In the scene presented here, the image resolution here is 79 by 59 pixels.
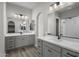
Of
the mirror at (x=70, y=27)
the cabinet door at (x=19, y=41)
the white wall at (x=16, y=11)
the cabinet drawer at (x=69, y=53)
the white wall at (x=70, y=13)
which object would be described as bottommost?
the cabinet door at (x=19, y=41)

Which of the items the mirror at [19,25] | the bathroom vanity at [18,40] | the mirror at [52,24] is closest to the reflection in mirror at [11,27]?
the mirror at [19,25]

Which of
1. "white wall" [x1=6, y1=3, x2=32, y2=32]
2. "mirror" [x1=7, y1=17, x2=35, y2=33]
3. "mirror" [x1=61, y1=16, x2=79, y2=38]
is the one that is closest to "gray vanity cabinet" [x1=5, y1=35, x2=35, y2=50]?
"mirror" [x1=7, y1=17, x2=35, y2=33]

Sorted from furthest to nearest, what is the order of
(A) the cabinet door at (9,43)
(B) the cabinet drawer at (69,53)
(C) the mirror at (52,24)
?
(A) the cabinet door at (9,43) → (C) the mirror at (52,24) → (B) the cabinet drawer at (69,53)

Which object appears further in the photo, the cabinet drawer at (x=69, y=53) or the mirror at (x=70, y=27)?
the mirror at (x=70, y=27)

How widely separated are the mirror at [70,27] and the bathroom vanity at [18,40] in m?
2.43

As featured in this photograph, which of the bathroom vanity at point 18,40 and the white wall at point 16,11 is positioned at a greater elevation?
the white wall at point 16,11

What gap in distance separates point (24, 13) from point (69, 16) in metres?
3.21

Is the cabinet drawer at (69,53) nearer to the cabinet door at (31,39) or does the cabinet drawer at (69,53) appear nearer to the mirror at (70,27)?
the mirror at (70,27)

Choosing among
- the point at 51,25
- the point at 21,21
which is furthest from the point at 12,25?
the point at 51,25

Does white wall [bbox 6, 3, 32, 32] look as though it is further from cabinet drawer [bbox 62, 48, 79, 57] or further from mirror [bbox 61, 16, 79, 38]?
cabinet drawer [bbox 62, 48, 79, 57]

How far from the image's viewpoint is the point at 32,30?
4484 millimetres

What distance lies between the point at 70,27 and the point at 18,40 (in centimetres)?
286

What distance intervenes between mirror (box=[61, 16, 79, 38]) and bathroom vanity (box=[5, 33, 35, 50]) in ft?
→ 7.98

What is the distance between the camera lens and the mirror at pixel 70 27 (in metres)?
1.66
